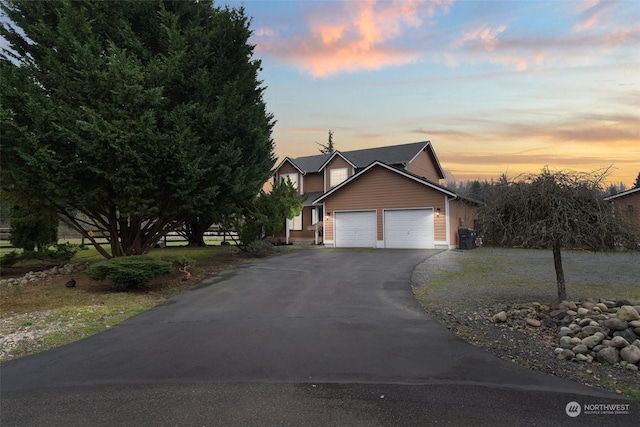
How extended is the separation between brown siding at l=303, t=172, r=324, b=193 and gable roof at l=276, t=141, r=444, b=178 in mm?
467

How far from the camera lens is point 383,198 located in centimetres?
2252

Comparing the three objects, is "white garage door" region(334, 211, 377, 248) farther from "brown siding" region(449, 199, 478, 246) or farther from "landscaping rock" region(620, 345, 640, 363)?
"landscaping rock" region(620, 345, 640, 363)

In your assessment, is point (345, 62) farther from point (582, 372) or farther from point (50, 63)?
point (582, 372)

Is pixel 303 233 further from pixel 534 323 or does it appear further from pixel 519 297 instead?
pixel 534 323

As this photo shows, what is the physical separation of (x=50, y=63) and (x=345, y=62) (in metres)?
10.5

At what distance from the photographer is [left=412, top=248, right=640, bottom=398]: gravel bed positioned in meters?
4.43

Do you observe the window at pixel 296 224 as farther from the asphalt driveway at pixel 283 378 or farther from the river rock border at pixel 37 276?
the asphalt driveway at pixel 283 378

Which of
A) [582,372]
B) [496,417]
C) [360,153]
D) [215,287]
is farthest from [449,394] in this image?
[360,153]

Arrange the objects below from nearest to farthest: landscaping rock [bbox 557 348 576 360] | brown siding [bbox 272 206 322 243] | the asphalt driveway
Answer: the asphalt driveway → landscaping rock [bbox 557 348 576 360] → brown siding [bbox 272 206 322 243]

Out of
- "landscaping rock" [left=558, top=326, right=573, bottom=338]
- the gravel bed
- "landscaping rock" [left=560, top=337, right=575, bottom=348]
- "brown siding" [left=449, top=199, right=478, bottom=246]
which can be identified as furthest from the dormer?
"landscaping rock" [left=560, top=337, right=575, bottom=348]

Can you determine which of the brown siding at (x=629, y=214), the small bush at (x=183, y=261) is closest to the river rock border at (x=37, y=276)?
the small bush at (x=183, y=261)

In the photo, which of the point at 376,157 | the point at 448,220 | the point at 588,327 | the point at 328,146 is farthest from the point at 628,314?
the point at 328,146

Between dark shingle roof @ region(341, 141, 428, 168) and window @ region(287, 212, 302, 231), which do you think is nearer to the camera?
dark shingle roof @ region(341, 141, 428, 168)

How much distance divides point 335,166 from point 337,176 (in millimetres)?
849
